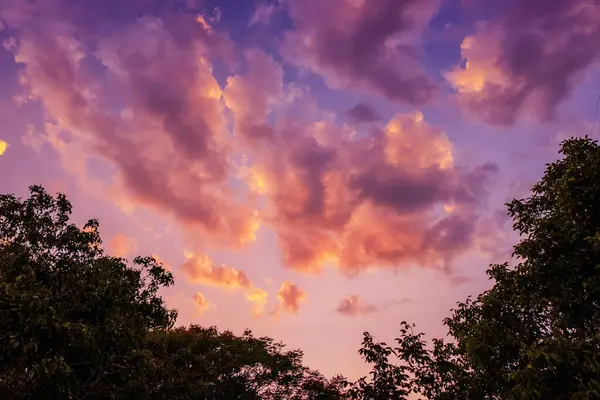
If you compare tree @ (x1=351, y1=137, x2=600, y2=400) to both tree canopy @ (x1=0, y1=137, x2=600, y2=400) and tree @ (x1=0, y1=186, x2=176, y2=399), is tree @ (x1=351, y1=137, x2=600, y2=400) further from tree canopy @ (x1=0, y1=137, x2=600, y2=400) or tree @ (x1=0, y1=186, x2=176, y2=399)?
tree @ (x1=0, y1=186, x2=176, y2=399)

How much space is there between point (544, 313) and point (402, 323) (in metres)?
4.96

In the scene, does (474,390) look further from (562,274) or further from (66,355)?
(66,355)

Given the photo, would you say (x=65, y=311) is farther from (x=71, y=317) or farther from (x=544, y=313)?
(x=544, y=313)

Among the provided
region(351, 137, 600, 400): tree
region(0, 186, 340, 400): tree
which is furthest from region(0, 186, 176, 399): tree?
region(351, 137, 600, 400): tree

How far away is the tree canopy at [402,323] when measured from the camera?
35.8 ft

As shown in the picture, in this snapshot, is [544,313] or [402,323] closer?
[544,313]

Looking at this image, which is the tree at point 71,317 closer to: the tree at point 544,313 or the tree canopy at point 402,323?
the tree canopy at point 402,323

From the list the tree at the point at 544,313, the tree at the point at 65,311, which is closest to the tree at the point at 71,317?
the tree at the point at 65,311

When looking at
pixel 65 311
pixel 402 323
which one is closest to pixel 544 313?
pixel 402 323

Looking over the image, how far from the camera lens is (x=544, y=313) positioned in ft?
44.5

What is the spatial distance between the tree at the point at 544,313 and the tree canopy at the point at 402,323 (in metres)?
0.03

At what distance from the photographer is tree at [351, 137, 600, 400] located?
1075 cm

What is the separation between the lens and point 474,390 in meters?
14.1

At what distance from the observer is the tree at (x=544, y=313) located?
1075 centimetres
